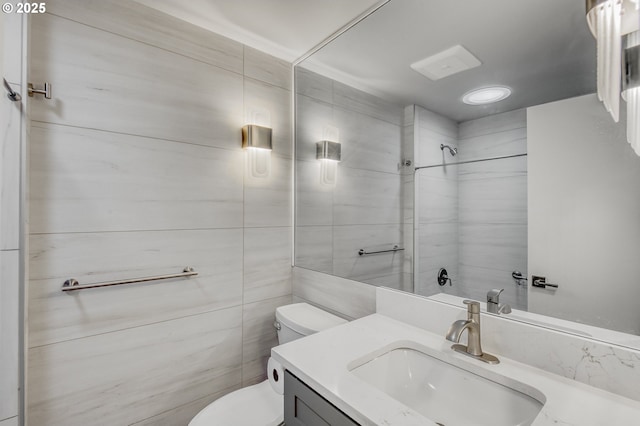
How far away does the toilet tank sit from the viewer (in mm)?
1451

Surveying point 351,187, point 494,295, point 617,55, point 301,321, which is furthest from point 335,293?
point 617,55

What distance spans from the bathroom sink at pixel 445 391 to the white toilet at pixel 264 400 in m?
0.48

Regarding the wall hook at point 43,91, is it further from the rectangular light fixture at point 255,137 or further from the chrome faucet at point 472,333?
the chrome faucet at point 472,333

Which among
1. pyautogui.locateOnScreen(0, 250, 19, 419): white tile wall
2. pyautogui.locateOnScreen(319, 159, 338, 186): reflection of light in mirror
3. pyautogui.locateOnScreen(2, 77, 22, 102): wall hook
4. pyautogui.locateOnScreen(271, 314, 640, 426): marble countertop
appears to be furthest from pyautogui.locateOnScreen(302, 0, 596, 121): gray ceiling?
pyautogui.locateOnScreen(0, 250, 19, 419): white tile wall

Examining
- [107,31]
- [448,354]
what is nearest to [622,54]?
[448,354]

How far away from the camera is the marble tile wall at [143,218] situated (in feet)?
3.79

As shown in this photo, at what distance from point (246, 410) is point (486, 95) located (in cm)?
157

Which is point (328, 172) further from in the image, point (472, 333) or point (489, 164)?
point (472, 333)

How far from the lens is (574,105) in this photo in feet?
2.80

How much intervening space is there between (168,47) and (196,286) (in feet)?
3.88

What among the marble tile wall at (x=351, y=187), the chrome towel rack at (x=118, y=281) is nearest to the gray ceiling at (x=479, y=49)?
the marble tile wall at (x=351, y=187)

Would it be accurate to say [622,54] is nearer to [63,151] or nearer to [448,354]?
[448,354]

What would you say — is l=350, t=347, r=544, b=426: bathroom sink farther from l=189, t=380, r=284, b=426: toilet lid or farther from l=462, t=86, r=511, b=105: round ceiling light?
l=462, t=86, r=511, b=105: round ceiling light

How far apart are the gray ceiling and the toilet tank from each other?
1.09 meters
